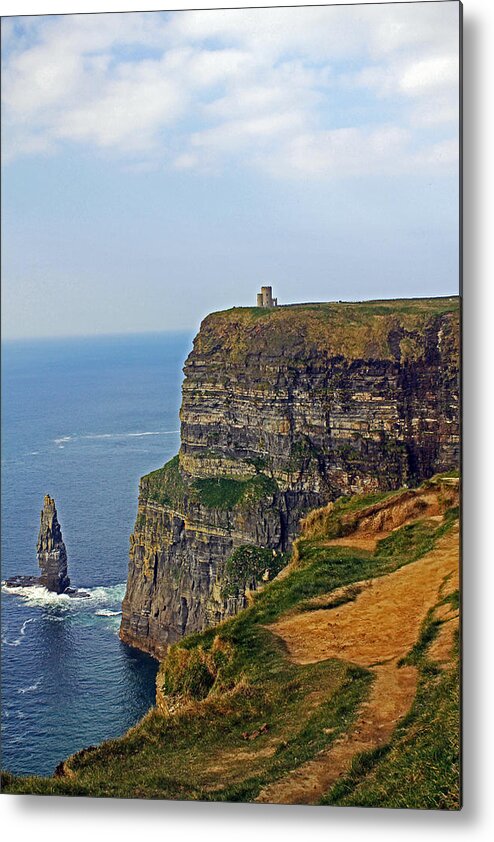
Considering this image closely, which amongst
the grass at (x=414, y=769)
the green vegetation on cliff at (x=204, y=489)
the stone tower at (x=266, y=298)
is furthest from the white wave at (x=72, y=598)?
the grass at (x=414, y=769)

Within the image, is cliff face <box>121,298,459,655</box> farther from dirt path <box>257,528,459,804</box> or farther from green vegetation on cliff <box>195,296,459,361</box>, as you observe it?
dirt path <box>257,528,459,804</box>

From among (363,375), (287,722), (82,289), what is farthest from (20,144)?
(363,375)

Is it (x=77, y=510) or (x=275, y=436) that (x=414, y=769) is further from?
(x=275, y=436)

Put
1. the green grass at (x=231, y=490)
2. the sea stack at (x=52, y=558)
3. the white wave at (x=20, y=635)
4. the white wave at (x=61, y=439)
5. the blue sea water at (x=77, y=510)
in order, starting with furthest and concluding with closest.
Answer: the green grass at (x=231, y=490), the sea stack at (x=52, y=558), the white wave at (x=61, y=439), the white wave at (x=20, y=635), the blue sea water at (x=77, y=510)

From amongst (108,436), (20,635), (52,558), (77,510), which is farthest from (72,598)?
(108,436)

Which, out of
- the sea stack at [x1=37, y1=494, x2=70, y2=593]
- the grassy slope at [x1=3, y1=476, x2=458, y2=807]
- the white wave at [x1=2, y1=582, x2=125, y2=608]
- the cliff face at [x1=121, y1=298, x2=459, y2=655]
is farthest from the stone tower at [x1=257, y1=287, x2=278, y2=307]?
the sea stack at [x1=37, y1=494, x2=70, y2=593]

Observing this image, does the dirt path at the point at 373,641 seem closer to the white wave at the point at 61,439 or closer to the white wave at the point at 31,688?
the white wave at the point at 31,688
